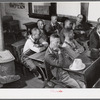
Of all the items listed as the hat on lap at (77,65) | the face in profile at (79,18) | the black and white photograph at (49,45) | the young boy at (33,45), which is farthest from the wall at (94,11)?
the young boy at (33,45)

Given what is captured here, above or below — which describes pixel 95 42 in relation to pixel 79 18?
below

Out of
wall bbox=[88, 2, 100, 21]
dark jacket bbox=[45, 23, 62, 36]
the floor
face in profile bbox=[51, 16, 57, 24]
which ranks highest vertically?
wall bbox=[88, 2, 100, 21]

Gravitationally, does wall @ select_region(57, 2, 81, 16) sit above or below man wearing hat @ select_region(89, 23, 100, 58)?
above

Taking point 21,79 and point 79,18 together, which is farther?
point 21,79

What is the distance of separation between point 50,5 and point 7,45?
0.75m

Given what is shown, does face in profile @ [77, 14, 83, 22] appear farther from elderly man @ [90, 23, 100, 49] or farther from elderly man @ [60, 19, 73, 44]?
elderly man @ [90, 23, 100, 49]

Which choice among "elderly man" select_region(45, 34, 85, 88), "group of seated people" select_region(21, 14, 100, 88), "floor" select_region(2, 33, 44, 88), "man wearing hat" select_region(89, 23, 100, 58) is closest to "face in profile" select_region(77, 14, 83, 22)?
"group of seated people" select_region(21, 14, 100, 88)

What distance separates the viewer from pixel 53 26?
2.97m

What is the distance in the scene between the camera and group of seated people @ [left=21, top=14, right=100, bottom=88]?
115 inches

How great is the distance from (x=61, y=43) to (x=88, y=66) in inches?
17.3

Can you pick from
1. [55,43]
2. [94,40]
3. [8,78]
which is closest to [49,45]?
[55,43]

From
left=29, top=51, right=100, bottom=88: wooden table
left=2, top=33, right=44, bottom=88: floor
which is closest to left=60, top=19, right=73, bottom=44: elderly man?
left=29, top=51, right=100, bottom=88: wooden table

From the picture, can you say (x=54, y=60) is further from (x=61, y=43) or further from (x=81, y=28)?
(x=81, y=28)

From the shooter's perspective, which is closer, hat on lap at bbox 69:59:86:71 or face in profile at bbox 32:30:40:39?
hat on lap at bbox 69:59:86:71
